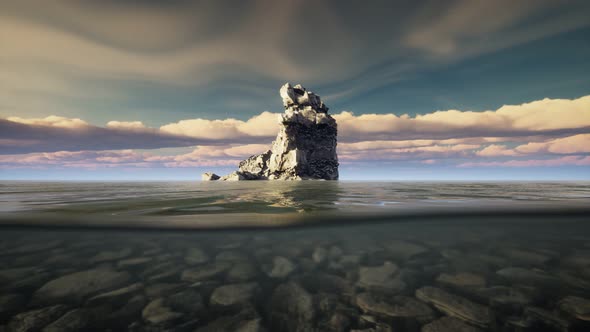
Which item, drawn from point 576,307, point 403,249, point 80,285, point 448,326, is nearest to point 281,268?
point 448,326

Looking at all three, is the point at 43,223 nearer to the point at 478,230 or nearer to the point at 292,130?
the point at 478,230

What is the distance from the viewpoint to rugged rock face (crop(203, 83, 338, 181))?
11287cm

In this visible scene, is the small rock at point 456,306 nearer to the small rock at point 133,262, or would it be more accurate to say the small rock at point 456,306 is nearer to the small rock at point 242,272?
the small rock at point 242,272

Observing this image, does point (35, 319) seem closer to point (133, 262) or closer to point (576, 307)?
point (133, 262)

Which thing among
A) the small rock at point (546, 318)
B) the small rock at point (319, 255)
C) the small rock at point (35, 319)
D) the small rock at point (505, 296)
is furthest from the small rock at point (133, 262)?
the small rock at point (546, 318)

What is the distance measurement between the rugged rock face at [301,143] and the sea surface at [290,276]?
103 m

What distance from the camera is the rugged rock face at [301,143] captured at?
11287 cm

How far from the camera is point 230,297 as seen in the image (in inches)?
114

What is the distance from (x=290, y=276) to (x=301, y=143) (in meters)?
118

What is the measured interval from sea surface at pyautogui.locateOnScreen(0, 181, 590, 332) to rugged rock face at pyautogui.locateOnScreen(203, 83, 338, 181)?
337 feet

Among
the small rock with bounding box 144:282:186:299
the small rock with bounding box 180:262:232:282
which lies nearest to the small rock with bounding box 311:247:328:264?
the small rock with bounding box 180:262:232:282

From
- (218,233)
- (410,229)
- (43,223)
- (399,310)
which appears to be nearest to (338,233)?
(410,229)

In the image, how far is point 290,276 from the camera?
138 inches

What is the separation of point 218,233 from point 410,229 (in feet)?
16.3
